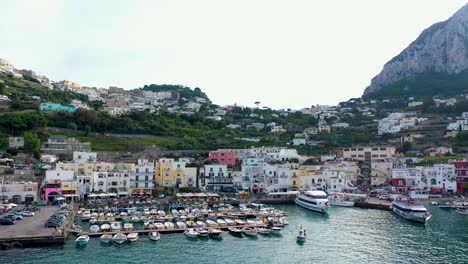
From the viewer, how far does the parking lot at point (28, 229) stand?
91.6 feet

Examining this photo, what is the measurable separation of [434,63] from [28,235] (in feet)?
415

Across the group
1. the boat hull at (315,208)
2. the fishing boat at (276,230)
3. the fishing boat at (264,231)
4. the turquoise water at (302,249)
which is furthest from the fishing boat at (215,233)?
the boat hull at (315,208)

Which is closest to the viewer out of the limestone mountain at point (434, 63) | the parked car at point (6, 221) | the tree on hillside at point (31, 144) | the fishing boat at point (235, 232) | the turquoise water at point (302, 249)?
the turquoise water at point (302, 249)

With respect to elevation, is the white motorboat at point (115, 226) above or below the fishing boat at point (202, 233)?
above

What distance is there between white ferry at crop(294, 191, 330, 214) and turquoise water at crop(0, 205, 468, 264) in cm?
595

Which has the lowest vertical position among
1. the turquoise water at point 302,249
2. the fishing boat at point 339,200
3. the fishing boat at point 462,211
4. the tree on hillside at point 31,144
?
the turquoise water at point 302,249

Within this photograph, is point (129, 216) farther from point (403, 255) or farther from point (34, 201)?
point (403, 255)

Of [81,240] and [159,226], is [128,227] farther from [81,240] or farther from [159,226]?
[81,240]

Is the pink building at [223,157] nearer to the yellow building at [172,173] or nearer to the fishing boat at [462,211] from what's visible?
the yellow building at [172,173]

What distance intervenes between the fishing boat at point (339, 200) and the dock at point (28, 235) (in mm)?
30296

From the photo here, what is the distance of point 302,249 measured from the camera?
27953 millimetres

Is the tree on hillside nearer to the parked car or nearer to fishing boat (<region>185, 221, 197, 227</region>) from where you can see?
the parked car

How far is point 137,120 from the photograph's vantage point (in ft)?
253

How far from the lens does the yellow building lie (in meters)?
51.0
